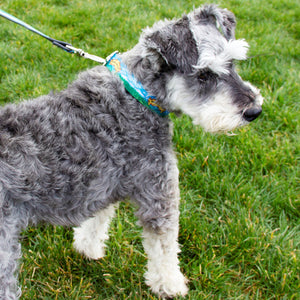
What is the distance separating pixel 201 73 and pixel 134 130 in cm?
68

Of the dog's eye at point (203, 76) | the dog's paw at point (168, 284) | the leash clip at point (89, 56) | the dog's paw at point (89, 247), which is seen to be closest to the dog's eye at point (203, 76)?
the dog's eye at point (203, 76)

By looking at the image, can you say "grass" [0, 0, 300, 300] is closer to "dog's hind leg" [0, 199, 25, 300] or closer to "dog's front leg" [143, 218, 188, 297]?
"dog's front leg" [143, 218, 188, 297]

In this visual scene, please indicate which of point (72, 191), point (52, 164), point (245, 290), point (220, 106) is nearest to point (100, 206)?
point (72, 191)

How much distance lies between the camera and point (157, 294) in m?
2.95

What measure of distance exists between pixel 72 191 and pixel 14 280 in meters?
0.68

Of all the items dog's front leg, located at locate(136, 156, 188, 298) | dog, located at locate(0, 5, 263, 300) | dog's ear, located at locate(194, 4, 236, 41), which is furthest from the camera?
dog's ear, located at locate(194, 4, 236, 41)

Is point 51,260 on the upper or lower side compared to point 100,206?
lower

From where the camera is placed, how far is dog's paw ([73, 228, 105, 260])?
315cm

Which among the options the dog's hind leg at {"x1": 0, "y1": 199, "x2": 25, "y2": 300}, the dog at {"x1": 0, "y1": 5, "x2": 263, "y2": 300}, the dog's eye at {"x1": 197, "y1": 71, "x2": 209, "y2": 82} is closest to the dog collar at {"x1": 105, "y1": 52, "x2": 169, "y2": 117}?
the dog at {"x1": 0, "y1": 5, "x2": 263, "y2": 300}

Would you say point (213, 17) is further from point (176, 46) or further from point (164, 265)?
point (164, 265)

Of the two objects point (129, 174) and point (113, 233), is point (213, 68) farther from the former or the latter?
point (113, 233)

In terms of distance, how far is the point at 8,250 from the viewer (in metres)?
2.12

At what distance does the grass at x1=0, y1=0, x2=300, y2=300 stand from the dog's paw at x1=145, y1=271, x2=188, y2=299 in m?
0.10

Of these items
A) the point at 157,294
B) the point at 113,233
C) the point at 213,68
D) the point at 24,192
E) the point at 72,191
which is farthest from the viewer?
the point at 113,233
